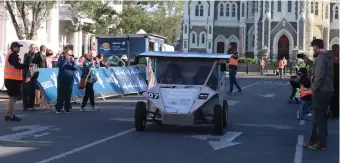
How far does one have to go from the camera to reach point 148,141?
1208 centimetres

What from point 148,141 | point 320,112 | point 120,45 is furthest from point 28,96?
point 120,45

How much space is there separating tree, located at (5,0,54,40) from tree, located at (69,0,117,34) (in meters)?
10.2

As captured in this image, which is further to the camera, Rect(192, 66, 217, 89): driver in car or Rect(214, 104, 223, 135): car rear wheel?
Rect(192, 66, 217, 89): driver in car

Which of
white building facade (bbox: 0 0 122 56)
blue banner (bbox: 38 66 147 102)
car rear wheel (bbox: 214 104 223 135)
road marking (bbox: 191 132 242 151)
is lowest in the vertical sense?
road marking (bbox: 191 132 242 151)

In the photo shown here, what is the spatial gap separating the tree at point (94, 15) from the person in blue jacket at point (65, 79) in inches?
1093

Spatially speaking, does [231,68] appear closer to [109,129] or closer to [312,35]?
[109,129]

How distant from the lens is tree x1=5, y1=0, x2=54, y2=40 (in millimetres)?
33153

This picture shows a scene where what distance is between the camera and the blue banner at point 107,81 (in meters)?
19.1

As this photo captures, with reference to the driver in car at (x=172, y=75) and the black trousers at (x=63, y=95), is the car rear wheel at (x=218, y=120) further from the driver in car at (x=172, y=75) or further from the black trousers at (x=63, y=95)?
the black trousers at (x=63, y=95)

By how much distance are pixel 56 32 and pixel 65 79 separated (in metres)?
30.4

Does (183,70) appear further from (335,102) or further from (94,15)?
(94,15)

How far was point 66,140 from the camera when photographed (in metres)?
12.0

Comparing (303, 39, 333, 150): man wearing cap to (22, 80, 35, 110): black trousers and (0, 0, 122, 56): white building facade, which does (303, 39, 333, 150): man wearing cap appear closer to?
(22, 80, 35, 110): black trousers

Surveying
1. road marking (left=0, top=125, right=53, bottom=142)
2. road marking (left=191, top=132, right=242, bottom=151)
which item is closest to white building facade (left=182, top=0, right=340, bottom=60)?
road marking (left=191, top=132, right=242, bottom=151)
